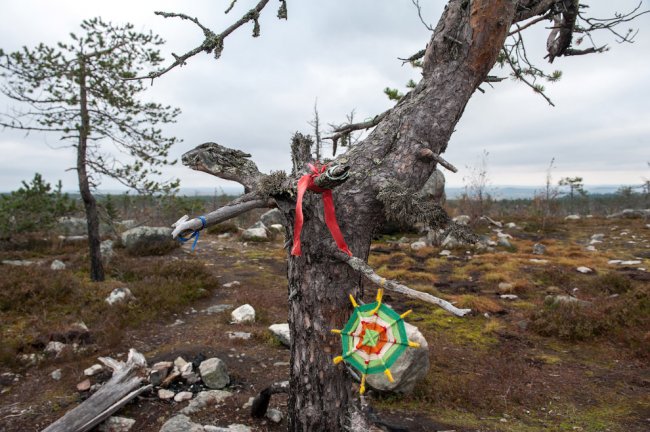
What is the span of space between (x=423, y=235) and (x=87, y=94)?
12.8 metres

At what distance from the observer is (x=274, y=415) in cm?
410

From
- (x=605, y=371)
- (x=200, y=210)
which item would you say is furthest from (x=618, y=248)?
(x=200, y=210)

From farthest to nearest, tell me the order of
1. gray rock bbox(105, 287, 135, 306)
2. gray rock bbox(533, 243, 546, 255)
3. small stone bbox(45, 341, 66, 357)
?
gray rock bbox(533, 243, 546, 255)
gray rock bbox(105, 287, 135, 306)
small stone bbox(45, 341, 66, 357)

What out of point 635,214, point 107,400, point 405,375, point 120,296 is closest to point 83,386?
point 107,400

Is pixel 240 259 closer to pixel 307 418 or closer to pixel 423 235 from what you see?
pixel 423 235

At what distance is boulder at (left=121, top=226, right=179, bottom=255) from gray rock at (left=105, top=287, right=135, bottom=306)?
17.0 feet

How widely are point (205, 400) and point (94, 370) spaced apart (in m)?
1.86

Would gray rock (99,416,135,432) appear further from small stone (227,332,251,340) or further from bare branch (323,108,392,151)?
bare branch (323,108,392,151)

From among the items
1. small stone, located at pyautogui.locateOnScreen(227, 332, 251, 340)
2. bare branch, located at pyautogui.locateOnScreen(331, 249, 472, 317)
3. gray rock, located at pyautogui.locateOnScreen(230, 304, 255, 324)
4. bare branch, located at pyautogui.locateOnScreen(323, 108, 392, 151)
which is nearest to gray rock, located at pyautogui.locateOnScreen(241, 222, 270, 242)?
gray rock, located at pyautogui.locateOnScreen(230, 304, 255, 324)

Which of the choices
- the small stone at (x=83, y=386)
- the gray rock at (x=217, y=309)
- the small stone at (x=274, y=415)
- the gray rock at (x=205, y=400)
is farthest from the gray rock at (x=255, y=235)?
the small stone at (x=274, y=415)

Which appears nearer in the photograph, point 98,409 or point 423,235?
point 98,409

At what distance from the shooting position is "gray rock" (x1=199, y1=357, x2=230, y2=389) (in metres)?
4.79

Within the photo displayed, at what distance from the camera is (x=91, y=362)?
17.9ft

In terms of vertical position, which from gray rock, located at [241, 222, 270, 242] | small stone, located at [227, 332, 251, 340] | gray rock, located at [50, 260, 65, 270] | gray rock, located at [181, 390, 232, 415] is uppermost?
gray rock, located at [241, 222, 270, 242]
